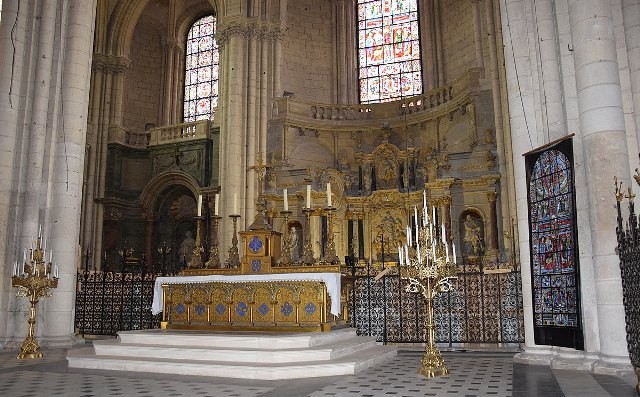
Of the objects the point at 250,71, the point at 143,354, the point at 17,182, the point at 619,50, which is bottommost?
the point at 143,354

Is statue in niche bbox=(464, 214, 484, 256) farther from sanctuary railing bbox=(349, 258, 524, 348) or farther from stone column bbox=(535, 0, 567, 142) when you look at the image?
stone column bbox=(535, 0, 567, 142)

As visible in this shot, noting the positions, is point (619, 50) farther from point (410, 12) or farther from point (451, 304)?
point (410, 12)

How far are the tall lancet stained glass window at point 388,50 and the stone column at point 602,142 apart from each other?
45.7ft

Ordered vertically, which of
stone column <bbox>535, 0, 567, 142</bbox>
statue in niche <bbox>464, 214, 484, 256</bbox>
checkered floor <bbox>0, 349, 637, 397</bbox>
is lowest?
checkered floor <bbox>0, 349, 637, 397</bbox>

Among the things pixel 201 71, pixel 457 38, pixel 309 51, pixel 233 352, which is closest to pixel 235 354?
pixel 233 352

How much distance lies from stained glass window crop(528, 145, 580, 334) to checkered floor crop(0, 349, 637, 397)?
0.80 m

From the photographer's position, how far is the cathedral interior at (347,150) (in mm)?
7609

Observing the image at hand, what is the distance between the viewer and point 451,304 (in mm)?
11188

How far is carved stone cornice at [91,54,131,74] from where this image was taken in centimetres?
2164

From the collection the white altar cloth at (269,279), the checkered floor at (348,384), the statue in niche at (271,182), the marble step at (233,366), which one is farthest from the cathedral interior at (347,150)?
the marble step at (233,366)

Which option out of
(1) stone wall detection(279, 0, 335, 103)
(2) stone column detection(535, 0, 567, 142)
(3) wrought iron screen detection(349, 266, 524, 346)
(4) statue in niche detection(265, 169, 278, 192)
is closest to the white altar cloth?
(3) wrought iron screen detection(349, 266, 524, 346)

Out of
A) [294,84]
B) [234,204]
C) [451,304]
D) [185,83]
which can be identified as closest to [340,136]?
[294,84]

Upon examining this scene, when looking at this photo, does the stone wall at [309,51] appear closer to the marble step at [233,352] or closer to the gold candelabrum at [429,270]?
the marble step at [233,352]

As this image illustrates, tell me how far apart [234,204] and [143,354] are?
380 inches
